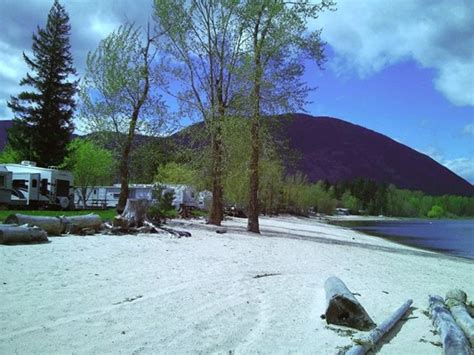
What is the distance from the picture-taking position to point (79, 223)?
48.1 ft

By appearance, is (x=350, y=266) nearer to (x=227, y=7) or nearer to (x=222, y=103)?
(x=222, y=103)

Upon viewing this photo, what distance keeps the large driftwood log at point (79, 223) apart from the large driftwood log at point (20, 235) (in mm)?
2271

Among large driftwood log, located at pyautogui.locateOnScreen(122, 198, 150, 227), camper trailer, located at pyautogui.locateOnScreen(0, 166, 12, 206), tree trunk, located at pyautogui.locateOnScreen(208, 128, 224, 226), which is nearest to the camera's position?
large driftwood log, located at pyautogui.locateOnScreen(122, 198, 150, 227)

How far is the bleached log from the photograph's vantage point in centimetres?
508

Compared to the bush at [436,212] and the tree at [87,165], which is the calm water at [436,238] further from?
the bush at [436,212]

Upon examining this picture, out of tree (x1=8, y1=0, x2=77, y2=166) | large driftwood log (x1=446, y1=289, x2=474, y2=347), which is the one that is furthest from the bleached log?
tree (x1=8, y1=0, x2=77, y2=166)

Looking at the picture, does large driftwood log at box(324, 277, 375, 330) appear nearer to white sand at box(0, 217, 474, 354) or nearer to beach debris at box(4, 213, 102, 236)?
white sand at box(0, 217, 474, 354)

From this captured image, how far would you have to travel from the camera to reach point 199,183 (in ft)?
99.7

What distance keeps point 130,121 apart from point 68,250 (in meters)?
15.9

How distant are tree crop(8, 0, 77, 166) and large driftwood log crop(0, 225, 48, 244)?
32515 mm

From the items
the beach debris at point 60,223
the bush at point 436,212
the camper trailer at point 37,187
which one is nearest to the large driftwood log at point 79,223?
the beach debris at point 60,223

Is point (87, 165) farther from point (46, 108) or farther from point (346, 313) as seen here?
point (346, 313)

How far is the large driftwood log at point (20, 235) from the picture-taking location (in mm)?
10961

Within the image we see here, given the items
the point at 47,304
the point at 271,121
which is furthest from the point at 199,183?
the point at 47,304
